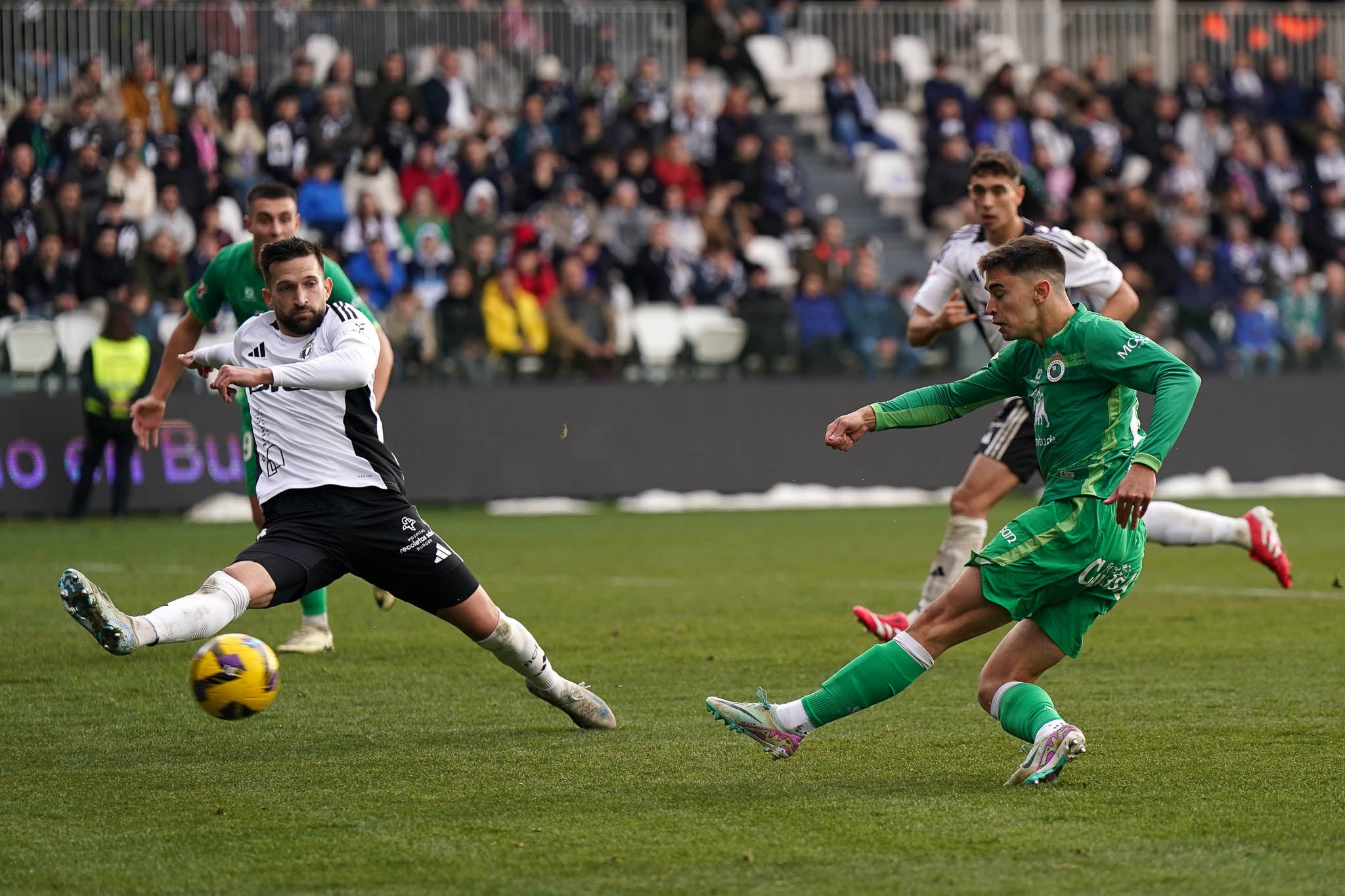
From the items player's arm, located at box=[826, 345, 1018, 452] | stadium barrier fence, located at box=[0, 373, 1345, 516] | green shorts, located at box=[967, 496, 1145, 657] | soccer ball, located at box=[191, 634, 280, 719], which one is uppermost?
player's arm, located at box=[826, 345, 1018, 452]

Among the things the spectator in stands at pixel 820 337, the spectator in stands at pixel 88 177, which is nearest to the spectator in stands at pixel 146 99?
the spectator in stands at pixel 88 177

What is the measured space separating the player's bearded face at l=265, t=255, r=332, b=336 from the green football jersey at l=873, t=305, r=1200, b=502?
1933 millimetres

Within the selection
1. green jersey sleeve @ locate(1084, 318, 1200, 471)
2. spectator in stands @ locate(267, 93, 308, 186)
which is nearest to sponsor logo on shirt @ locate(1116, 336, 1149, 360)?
green jersey sleeve @ locate(1084, 318, 1200, 471)

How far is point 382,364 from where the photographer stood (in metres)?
7.81

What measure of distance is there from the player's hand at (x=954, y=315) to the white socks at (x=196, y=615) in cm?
353

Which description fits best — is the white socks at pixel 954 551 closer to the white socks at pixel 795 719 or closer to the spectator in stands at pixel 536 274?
the white socks at pixel 795 719

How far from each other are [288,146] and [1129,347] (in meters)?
15.0

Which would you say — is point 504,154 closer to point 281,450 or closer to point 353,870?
point 281,450

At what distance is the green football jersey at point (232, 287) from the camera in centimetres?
859

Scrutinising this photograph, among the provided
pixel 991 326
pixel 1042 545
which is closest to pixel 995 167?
pixel 991 326

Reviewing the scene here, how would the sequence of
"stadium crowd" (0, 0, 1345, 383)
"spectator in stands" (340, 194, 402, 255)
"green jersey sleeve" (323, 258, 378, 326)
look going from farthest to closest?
"spectator in stands" (340, 194, 402, 255)
"stadium crowd" (0, 0, 1345, 383)
"green jersey sleeve" (323, 258, 378, 326)

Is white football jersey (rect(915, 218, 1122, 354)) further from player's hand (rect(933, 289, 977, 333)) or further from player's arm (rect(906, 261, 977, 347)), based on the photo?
player's hand (rect(933, 289, 977, 333))

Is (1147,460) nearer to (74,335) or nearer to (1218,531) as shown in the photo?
(1218,531)

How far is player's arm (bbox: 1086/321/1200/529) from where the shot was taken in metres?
5.28
